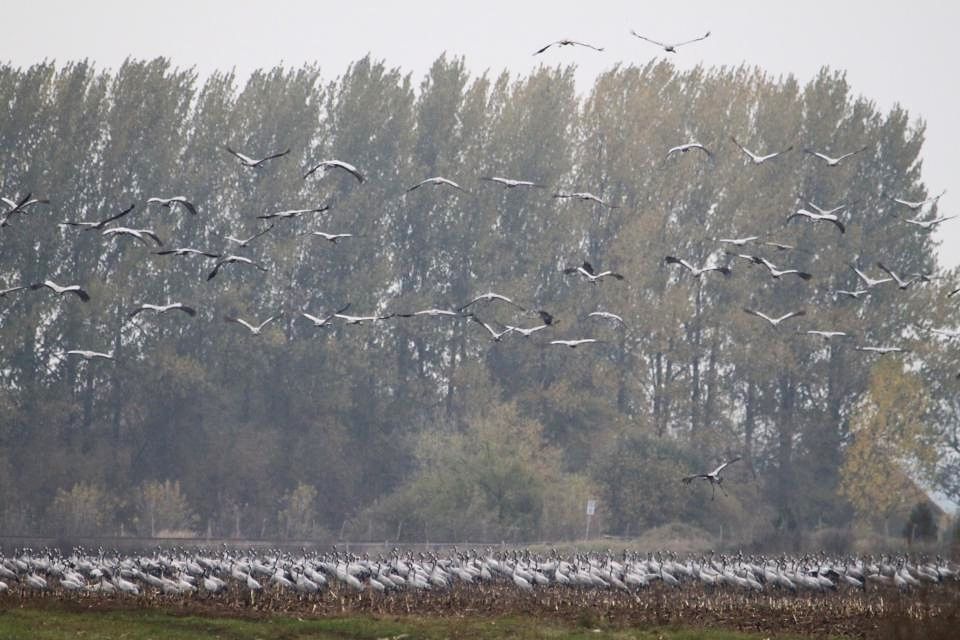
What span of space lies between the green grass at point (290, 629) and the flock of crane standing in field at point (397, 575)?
164 inches

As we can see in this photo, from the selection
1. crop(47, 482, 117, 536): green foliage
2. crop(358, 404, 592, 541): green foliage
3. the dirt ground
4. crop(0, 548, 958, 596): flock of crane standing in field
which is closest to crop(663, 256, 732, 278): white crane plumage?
crop(0, 548, 958, 596): flock of crane standing in field

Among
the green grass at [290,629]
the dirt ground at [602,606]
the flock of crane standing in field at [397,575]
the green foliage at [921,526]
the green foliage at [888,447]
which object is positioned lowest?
the green grass at [290,629]

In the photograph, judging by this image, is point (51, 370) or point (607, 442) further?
point (607, 442)

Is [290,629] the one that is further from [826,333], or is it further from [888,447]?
[888,447]

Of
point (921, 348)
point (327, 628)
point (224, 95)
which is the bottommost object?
point (327, 628)

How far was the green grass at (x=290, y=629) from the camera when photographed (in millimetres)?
27109

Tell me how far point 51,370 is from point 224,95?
48.9ft

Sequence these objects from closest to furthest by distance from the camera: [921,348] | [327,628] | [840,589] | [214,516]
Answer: [327,628] → [840,589] → [214,516] → [921,348]

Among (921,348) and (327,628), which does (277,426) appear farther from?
(327,628)

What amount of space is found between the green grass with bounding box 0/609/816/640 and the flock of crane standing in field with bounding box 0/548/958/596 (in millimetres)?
4174

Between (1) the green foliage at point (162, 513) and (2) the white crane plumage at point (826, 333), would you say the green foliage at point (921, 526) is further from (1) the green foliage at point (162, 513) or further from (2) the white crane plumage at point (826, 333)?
(1) the green foliage at point (162, 513)

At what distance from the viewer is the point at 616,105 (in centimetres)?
7325

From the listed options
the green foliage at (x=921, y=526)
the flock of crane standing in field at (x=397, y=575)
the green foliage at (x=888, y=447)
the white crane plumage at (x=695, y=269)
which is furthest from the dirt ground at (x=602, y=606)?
the green foliage at (x=888, y=447)

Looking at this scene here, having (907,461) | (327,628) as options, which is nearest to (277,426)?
(907,461)
